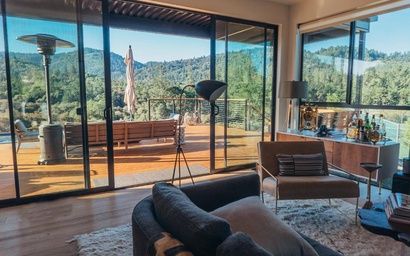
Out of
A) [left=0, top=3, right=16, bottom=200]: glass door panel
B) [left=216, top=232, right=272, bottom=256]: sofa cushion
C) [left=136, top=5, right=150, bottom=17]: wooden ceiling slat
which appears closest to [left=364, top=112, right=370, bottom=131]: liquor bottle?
[left=216, top=232, right=272, bottom=256]: sofa cushion

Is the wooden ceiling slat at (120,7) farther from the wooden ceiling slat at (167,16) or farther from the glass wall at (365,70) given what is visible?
the glass wall at (365,70)

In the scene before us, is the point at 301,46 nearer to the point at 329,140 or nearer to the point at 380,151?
the point at 329,140

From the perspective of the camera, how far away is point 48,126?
3613mm

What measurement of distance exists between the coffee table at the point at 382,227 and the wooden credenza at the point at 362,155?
1641 mm

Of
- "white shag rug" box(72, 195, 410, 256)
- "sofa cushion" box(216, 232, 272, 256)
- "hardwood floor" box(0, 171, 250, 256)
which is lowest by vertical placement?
"hardwood floor" box(0, 171, 250, 256)

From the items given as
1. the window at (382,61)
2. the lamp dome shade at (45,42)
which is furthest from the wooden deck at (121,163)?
the window at (382,61)

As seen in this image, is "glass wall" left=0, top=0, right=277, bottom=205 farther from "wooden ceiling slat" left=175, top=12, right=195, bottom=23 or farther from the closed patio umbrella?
the closed patio umbrella

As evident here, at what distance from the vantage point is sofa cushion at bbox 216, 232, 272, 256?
3.36 ft

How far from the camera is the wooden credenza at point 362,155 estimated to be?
3.58 m

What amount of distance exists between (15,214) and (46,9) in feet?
7.91

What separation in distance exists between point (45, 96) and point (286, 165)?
303cm

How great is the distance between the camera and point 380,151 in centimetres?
354

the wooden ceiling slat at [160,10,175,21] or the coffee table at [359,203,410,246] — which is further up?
the wooden ceiling slat at [160,10,175,21]

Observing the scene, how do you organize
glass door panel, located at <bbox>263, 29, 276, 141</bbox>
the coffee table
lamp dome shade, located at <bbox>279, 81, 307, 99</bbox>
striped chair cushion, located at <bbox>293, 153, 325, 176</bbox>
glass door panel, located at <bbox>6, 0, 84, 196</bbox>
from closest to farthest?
the coffee table, striped chair cushion, located at <bbox>293, 153, 325, 176</bbox>, glass door panel, located at <bbox>6, 0, 84, 196</bbox>, lamp dome shade, located at <bbox>279, 81, 307, 99</bbox>, glass door panel, located at <bbox>263, 29, 276, 141</bbox>
